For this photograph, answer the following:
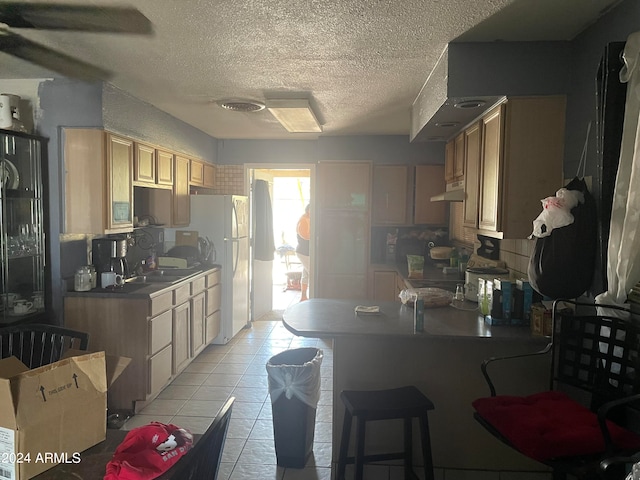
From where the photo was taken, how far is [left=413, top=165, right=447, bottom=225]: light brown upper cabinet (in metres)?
5.12

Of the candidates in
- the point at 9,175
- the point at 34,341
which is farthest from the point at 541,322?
the point at 9,175

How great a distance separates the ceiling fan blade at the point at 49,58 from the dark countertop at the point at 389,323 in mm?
1944

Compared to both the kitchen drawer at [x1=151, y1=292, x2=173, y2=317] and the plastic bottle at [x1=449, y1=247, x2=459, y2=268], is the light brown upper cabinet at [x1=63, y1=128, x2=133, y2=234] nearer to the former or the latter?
the kitchen drawer at [x1=151, y1=292, x2=173, y2=317]

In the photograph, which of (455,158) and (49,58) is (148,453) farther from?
(455,158)

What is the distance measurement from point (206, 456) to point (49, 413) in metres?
0.44

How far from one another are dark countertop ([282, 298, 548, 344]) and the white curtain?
0.53 metres

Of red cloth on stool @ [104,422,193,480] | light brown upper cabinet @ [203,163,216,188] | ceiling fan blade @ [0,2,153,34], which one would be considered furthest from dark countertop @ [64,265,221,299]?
red cloth on stool @ [104,422,193,480]

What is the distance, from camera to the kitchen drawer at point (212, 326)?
4.58m

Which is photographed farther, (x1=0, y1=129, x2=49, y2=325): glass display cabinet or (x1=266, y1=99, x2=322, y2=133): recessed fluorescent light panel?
(x1=266, y1=99, x2=322, y2=133): recessed fluorescent light panel

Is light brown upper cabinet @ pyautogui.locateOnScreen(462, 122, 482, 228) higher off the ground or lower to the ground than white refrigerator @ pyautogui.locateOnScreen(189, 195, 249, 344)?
higher

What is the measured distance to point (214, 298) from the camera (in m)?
4.80

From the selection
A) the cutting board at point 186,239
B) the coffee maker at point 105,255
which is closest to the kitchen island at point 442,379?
the coffee maker at point 105,255

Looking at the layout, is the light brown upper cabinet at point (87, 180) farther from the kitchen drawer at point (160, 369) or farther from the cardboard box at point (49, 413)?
the cardboard box at point (49, 413)

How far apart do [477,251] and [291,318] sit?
199cm
